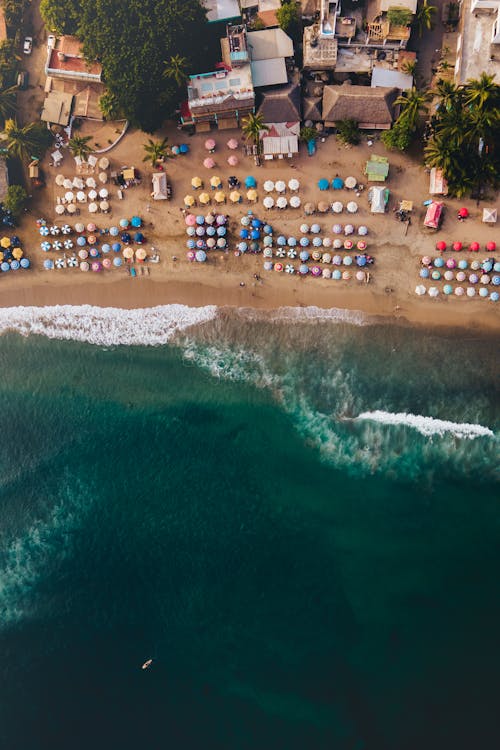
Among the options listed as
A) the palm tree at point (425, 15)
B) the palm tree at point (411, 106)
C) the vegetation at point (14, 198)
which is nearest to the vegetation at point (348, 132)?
the palm tree at point (411, 106)

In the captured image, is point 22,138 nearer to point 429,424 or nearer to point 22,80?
point 22,80

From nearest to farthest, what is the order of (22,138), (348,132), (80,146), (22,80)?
1. (348,132)
2. (22,138)
3. (80,146)
4. (22,80)

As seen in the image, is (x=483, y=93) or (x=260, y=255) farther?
(x=260, y=255)

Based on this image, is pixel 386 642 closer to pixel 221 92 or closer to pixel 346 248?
pixel 346 248

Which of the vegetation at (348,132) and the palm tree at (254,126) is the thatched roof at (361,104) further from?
the palm tree at (254,126)

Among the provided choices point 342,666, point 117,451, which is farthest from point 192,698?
point 117,451

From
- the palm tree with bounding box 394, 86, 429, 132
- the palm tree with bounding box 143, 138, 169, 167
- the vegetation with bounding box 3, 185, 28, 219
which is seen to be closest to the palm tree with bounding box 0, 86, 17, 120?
the vegetation with bounding box 3, 185, 28, 219

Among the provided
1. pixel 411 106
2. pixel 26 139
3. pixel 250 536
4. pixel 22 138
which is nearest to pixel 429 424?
pixel 250 536
